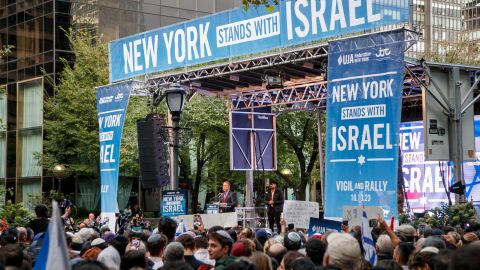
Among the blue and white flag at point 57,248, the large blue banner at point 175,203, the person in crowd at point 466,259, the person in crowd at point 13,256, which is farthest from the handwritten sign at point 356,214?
the person in crowd at point 466,259

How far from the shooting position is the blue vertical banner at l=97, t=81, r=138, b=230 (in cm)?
2377

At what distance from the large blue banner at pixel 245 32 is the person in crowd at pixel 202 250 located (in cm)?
886

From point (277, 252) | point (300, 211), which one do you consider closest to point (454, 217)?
point (300, 211)

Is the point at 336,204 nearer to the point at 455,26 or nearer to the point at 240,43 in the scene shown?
the point at 240,43

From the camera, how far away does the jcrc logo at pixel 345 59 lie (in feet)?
59.7

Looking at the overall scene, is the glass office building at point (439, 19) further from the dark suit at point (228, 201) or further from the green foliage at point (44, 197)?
the dark suit at point (228, 201)

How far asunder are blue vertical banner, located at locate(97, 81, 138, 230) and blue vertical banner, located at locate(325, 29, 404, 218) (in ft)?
24.3

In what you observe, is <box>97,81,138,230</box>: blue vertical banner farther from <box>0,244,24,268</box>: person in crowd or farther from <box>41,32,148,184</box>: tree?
<box>0,244,24,268</box>: person in crowd

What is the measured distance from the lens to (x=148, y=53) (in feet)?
78.4

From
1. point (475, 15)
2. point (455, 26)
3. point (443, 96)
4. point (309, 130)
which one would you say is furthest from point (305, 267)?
point (455, 26)

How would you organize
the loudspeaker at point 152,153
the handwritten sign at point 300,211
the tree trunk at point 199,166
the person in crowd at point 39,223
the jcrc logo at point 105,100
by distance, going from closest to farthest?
the person in crowd at point 39,223 → the handwritten sign at point 300,211 → the loudspeaker at point 152,153 → the jcrc logo at point 105,100 → the tree trunk at point 199,166

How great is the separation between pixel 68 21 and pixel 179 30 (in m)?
23.5

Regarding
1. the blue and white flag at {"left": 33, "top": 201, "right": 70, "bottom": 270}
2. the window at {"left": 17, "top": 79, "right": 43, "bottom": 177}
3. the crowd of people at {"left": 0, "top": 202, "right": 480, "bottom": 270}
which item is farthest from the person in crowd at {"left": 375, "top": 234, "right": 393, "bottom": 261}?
the window at {"left": 17, "top": 79, "right": 43, "bottom": 177}

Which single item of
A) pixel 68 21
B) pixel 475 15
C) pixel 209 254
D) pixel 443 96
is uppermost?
pixel 475 15
